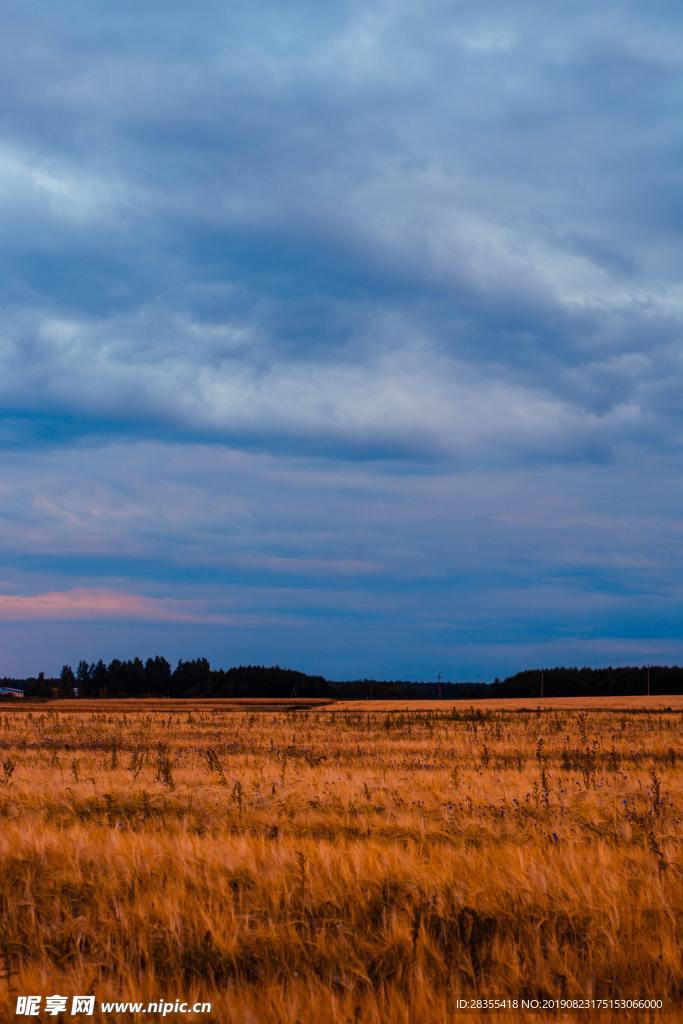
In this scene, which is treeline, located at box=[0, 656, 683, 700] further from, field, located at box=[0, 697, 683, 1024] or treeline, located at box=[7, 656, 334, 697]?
field, located at box=[0, 697, 683, 1024]

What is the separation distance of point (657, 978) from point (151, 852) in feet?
14.4

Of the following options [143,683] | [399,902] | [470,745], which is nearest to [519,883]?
[399,902]

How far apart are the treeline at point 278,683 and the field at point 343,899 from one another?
4246 inches

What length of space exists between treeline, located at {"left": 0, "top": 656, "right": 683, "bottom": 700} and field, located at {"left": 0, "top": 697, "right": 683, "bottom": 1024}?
10785cm

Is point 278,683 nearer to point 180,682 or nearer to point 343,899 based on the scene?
point 180,682

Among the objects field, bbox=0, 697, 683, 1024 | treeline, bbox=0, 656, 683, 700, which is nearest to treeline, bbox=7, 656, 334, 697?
treeline, bbox=0, 656, 683, 700

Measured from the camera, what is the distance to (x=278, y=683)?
6358 inches

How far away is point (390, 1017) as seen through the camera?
4.25m

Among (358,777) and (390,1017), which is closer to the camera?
(390,1017)

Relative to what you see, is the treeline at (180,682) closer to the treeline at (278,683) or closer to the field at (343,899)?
the treeline at (278,683)

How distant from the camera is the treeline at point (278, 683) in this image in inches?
5212

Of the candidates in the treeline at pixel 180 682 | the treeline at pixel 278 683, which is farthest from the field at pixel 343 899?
the treeline at pixel 180 682

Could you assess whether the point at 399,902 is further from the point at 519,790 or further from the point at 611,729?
the point at 611,729

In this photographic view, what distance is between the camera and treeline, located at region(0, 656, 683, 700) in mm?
132375
